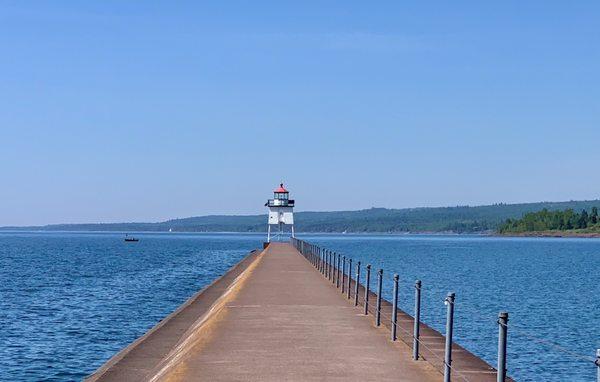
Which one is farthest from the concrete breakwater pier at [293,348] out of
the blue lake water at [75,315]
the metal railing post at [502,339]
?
the blue lake water at [75,315]

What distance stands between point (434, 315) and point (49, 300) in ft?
63.5

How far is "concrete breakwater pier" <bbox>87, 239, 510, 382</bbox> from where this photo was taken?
13.5m

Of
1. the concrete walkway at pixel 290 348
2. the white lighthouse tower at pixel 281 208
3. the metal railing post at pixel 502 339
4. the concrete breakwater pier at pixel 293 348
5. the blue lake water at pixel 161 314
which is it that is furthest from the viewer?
the white lighthouse tower at pixel 281 208

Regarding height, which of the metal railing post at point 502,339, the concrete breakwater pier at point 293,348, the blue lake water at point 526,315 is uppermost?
the metal railing post at point 502,339

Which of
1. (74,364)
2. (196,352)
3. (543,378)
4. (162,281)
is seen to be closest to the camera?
(196,352)

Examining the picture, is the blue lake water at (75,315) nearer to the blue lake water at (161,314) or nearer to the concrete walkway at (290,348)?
the blue lake water at (161,314)

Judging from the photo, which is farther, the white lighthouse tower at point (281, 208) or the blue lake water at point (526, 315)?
the white lighthouse tower at point (281, 208)

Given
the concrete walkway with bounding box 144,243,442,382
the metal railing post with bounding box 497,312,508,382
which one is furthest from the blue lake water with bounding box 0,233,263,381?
the metal railing post with bounding box 497,312,508,382

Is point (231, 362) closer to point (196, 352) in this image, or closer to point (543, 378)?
point (196, 352)

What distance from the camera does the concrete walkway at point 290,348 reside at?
13.4 m

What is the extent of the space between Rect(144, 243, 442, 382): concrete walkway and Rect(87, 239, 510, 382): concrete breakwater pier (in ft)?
0.05

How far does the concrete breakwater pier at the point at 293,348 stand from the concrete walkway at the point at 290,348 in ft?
0.05

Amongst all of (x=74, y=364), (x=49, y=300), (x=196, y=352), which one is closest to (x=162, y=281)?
(x=49, y=300)

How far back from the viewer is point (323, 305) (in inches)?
952
